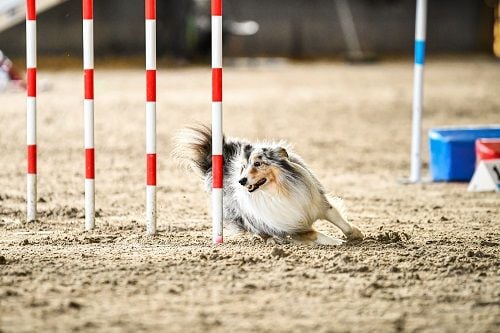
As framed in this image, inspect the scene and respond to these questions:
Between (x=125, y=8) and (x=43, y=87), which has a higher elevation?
(x=125, y=8)

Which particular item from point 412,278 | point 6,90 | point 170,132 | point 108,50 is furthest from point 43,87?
point 412,278

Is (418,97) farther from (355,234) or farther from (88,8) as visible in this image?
(88,8)

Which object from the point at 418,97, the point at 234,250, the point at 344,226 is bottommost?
the point at 234,250

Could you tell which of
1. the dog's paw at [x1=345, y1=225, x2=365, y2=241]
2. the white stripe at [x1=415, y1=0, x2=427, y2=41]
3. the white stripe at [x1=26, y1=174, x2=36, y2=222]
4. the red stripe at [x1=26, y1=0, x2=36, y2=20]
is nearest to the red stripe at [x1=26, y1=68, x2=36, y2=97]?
the red stripe at [x1=26, y1=0, x2=36, y2=20]

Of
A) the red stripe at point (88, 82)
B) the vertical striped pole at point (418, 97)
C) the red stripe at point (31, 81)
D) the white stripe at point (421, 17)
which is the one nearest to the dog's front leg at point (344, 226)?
the red stripe at point (88, 82)

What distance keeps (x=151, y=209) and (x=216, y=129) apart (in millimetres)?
720

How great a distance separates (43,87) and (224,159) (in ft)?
33.5

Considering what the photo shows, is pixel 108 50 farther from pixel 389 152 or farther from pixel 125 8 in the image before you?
pixel 389 152

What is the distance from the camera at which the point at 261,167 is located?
18.4 ft

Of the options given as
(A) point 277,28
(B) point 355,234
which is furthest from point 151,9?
(A) point 277,28

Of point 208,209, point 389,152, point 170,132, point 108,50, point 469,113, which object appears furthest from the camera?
point 108,50

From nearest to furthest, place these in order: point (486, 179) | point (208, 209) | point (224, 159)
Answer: point (224, 159), point (208, 209), point (486, 179)

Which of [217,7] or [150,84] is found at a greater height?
[217,7]

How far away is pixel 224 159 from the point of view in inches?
243
